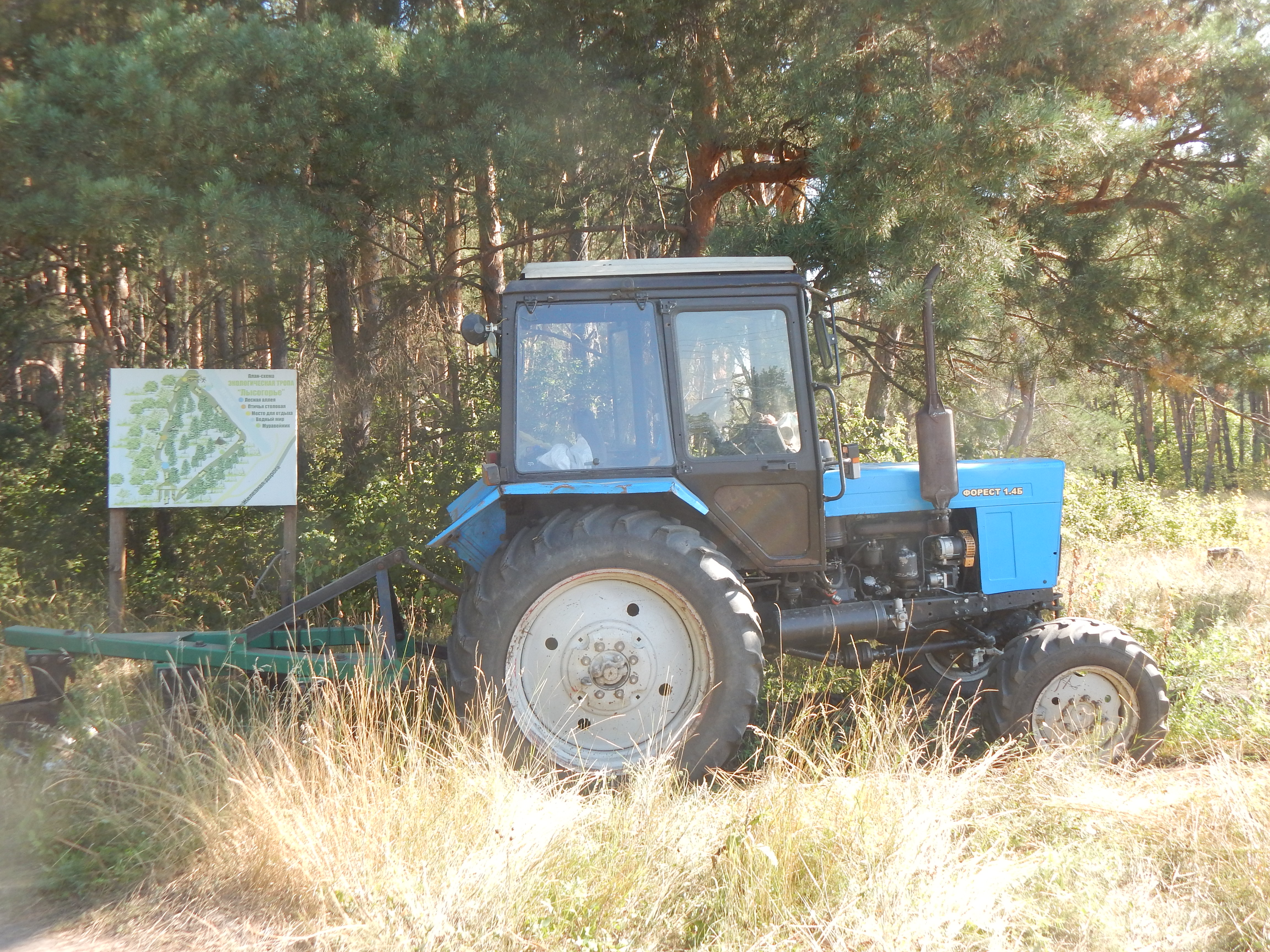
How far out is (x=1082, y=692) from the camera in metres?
4.33

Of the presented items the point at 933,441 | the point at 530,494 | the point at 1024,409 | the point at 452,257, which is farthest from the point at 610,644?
the point at 1024,409

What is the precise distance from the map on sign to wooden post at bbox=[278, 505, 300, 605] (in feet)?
0.53

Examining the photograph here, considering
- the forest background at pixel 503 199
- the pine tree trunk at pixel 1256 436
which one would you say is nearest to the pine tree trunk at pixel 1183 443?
the pine tree trunk at pixel 1256 436

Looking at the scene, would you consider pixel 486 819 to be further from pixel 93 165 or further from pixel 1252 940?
pixel 93 165

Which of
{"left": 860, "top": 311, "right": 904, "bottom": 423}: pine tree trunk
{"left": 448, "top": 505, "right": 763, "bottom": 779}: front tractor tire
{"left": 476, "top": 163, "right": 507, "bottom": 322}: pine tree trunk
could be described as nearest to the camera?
{"left": 448, "top": 505, "right": 763, "bottom": 779}: front tractor tire

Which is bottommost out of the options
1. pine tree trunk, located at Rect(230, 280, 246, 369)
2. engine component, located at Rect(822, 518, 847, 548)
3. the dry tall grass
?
the dry tall grass

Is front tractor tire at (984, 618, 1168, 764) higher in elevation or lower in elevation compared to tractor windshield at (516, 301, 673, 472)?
lower

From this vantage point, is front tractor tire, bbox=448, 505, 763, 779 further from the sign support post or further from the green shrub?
the green shrub

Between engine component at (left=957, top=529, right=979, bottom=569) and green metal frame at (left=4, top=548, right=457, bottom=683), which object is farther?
engine component at (left=957, top=529, right=979, bottom=569)

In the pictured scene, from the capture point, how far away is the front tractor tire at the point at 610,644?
12.7ft

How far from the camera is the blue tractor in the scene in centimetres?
395

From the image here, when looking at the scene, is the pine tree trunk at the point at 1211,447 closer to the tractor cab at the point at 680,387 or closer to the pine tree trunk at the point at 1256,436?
the pine tree trunk at the point at 1256,436

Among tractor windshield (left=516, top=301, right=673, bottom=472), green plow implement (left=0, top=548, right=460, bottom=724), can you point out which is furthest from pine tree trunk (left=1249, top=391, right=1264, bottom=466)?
green plow implement (left=0, top=548, right=460, bottom=724)

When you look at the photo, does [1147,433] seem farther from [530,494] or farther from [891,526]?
[530,494]
